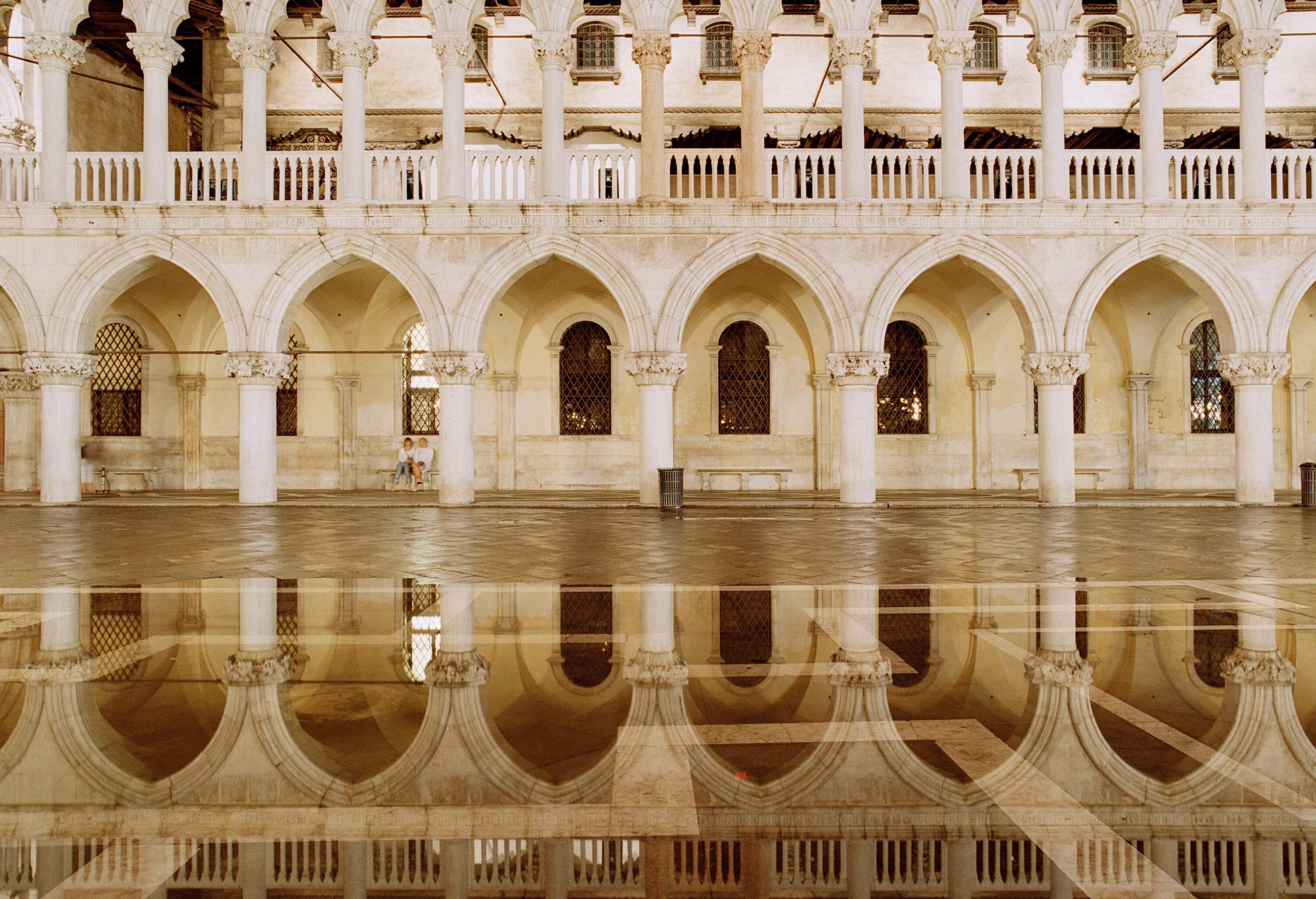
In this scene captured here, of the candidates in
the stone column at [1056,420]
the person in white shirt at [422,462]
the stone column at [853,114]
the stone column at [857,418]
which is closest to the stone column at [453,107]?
the stone column at [853,114]

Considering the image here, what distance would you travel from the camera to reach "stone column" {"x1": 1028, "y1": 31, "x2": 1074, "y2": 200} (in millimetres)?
14922

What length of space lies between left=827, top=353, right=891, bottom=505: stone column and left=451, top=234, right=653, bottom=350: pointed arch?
3557 millimetres

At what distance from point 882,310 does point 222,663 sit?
12.9m

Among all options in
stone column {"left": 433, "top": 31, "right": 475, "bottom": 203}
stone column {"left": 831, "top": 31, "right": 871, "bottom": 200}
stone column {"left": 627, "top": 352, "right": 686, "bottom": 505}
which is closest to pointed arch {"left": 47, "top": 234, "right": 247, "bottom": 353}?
stone column {"left": 433, "top": 31, "right": 475, "bottom": 203}

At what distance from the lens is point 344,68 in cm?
1523

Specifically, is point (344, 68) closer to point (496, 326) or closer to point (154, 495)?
point (496, 326)

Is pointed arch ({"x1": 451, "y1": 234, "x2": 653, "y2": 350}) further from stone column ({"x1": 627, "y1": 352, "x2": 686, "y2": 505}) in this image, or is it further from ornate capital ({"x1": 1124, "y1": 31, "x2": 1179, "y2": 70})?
→ ornate capital ({"x1": 1124, "y1": 31, "x2": 1179, "y2": 70})

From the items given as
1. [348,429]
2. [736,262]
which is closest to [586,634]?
[736,262]

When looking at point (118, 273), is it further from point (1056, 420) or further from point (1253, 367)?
point (1253, 367)

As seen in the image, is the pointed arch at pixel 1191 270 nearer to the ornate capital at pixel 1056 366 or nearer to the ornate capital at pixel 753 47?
the ornate capital at pixel 1056 366

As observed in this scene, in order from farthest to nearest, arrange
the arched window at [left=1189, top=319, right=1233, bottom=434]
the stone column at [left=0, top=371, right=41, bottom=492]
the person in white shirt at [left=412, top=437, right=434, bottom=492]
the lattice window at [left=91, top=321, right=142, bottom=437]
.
Result: 1. the lattice window at [left=91, top=321, right=142, bottom=437]
2. the arched window at [left=1189, top=319, right=1233, bottom=434]
3. the person in white shirt at [left=412, top=437, right=434, bottom=492]
4. the stone column at [left=0, top=371, right=41, bottom=492]

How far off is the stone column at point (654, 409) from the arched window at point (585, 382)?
14.3 ft

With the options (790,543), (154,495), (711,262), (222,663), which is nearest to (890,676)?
(222,663)

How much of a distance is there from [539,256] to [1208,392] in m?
16.0
